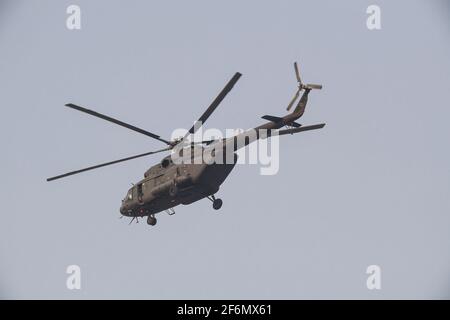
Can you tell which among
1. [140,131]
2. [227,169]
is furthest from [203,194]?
[140,131]

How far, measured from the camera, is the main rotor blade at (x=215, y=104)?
3966 cm

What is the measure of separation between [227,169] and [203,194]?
1.78 m

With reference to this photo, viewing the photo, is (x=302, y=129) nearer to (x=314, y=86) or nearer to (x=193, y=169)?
(x=314, y=86)

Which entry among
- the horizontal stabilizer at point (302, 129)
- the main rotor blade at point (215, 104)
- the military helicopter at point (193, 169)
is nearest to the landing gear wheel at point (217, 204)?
the military helicopter at point (193, 169)

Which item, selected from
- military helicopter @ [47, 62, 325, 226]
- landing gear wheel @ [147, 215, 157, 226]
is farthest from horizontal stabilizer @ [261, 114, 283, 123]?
landing gear wheel @ [147, 215, 157, 226]

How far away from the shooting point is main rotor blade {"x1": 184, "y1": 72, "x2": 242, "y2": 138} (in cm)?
3966

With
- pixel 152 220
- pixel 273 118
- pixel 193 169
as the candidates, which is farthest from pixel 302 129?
pixel 152 220

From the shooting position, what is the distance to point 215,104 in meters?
41.3

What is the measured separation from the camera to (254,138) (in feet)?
150

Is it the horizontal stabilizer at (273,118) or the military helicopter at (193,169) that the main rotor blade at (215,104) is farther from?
the horizontal stabilizer at (273,118)

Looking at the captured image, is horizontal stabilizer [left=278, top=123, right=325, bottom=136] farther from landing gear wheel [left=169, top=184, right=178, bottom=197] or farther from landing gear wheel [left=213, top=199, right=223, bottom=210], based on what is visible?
landing gear wheel [left=169, top=184, right=178, bottom=197]
